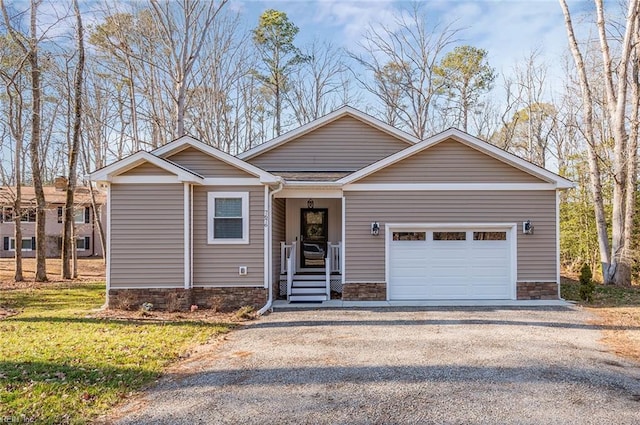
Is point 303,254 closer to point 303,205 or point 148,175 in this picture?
point 303,205

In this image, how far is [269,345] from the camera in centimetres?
715

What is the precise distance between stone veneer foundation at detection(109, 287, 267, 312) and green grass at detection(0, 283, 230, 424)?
847 mm

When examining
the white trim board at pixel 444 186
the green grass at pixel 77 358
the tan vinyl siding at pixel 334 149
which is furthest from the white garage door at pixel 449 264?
the green grass at pixel 77 358

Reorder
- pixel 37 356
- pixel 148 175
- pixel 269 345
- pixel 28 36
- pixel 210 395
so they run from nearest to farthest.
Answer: pixel 210 395
pixel 37 356
pixel 269 345
pixel 148 175
pixel 28 36

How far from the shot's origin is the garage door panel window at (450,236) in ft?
37.8

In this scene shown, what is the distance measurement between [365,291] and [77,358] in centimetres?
685

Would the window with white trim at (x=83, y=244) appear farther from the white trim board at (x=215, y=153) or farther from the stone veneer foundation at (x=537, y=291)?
the stone veneer foundation at (x=537, y=291)

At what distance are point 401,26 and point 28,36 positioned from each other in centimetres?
1653

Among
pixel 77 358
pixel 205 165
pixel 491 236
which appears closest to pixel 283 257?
pixel 205 165

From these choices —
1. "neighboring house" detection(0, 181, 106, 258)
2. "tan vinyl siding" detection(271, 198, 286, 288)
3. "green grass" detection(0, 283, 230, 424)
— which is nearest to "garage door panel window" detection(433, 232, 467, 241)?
"tan vinyl siding" detection(271, 198, 286, 288)

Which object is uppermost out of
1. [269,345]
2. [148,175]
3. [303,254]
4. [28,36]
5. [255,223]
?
[28,36]

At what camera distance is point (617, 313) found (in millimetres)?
9781

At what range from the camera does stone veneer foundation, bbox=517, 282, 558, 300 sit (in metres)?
11.3

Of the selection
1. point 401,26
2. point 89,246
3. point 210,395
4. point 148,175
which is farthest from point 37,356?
point 89,246
